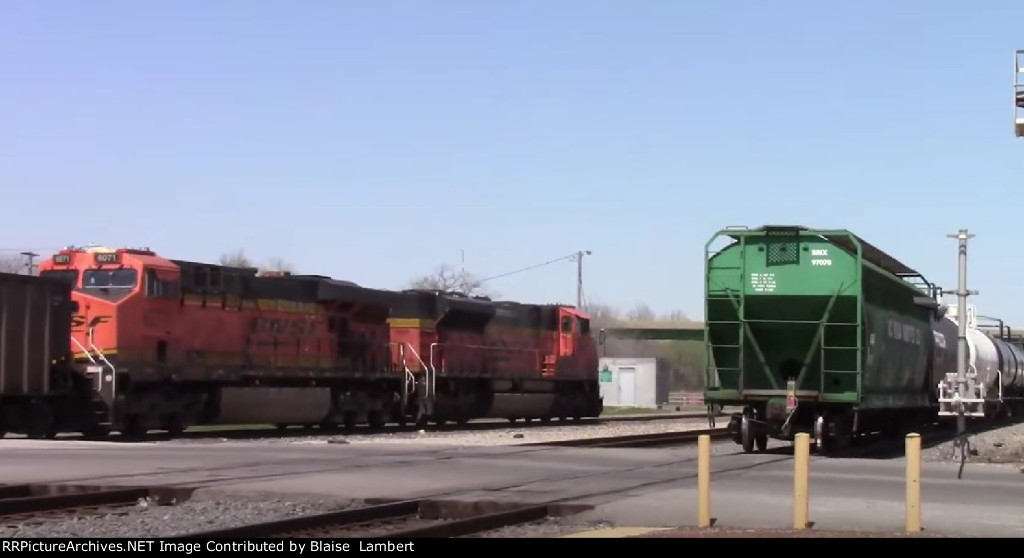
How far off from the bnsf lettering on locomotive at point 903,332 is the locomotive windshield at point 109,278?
51.5ft

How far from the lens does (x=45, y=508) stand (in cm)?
1283

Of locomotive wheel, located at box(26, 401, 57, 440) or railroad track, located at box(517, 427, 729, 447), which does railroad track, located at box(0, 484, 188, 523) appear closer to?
locomotive wheel, located at box(26, 401, 57, 440)

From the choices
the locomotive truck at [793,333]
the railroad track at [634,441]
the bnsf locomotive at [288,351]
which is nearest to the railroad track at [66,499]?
the locomotive truck at [793,333]

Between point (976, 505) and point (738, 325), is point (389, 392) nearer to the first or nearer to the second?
point (738, 325)

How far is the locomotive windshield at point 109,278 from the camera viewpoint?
88.8 feet

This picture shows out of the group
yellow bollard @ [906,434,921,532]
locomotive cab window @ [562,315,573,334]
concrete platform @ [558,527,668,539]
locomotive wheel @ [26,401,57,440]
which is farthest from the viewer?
locomotive cab window @ [562,315,573,334]

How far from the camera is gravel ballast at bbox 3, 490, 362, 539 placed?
11102mm

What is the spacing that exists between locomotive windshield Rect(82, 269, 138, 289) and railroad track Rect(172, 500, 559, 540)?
51.5 feet

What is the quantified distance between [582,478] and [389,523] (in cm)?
497

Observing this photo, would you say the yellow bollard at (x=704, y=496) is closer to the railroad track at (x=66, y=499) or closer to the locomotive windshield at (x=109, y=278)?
the railroad track at (x=66, y=499)

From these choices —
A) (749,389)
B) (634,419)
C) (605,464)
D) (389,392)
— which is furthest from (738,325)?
(634,419)

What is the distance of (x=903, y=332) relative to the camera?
1030 inches

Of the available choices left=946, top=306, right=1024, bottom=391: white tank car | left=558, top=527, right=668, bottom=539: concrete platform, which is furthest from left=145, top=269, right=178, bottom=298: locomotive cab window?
left=946, top=306, right=1024, bottom=391: white tank car

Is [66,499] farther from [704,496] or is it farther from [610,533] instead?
[704,496]
